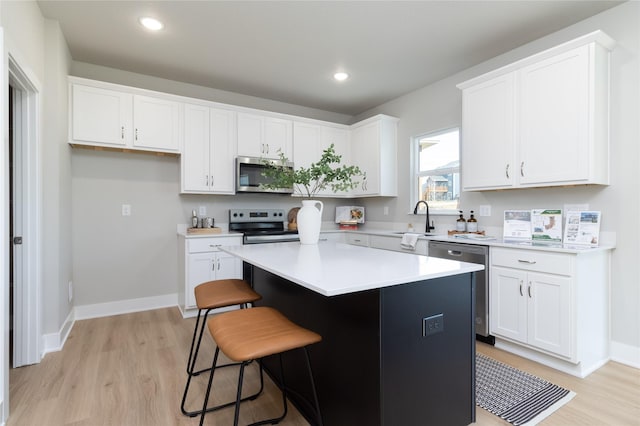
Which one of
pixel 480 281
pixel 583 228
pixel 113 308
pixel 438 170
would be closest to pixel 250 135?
pixel 438 170

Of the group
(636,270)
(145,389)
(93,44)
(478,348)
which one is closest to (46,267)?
(145,389)

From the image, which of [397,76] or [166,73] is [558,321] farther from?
[166,73]

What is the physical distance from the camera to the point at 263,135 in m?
4.06

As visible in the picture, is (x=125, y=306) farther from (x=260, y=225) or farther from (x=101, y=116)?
(x=101, y=116)

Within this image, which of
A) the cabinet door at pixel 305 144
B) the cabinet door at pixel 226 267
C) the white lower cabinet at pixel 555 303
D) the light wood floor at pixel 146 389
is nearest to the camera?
the light wood floor at pixel 146 389

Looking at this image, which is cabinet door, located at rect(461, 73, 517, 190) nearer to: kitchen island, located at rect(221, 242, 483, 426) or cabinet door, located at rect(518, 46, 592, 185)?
cabinet door, located at rect(518, 46, 592, 185)

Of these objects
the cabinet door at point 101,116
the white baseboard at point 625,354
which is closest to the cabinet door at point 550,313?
the white baseboard at point 625,354

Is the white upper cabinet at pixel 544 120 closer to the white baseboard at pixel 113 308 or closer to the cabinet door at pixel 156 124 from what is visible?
the cabinet door at pixel 156 124

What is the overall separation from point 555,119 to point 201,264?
3.41 meters

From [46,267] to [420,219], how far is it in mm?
3718

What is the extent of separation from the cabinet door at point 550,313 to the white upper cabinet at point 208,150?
122 inches

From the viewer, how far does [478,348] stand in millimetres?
2697

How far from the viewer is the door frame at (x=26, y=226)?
2.33 metres

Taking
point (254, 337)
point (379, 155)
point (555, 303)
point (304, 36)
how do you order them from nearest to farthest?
point (254, 337) → point (555, 303) → point (304, 36) → point (379, 155)
